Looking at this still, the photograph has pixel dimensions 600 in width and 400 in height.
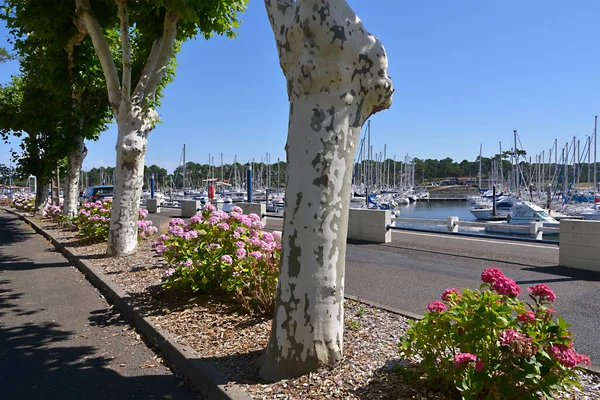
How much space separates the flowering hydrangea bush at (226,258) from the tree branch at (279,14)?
9.10ft

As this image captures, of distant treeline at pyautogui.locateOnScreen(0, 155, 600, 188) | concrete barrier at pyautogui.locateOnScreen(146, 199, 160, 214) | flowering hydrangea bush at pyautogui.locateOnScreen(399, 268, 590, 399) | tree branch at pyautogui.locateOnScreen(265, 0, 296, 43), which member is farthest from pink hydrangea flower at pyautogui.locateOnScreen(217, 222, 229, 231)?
distant treeline at pyautogui.locateOnScreen(0, 155, 600, 188)

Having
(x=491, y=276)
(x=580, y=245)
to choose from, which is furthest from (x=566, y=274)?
(x=491, y=276)

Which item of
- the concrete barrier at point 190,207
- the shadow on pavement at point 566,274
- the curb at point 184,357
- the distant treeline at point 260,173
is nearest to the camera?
the curb at point 184,357

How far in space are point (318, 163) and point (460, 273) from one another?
5.88 metres

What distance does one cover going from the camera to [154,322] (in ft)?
17.5

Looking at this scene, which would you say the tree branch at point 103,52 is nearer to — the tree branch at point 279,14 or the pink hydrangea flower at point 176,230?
the pink hydrangea flower at point 176,230

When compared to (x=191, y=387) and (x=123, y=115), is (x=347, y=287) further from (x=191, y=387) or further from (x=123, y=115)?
(x=123, y=115)

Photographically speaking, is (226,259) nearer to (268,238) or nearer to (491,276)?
(268,238)

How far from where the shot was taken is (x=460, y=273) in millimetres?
8312

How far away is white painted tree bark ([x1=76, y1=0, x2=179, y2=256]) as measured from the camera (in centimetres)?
980

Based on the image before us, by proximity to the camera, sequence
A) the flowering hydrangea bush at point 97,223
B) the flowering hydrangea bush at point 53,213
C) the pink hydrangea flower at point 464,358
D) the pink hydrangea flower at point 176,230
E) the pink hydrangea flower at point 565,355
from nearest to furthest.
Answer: the pink hydrangea flower at point 565,355 < the pink hydrangea flower at point 464,358 < the pink hydrangea flower at point 176,230 < the flowering hydrangea bush at point 97,223 < the flowering hydrangea bush at point 53,213

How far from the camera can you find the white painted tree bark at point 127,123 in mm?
9797

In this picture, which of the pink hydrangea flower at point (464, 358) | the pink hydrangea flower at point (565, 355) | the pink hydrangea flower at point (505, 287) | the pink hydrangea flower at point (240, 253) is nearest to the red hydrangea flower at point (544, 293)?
the pink hydrangea flower at point (505, 287)

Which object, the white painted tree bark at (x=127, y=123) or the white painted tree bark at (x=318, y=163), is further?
the white painted tree bark at (x=127, y=123)
